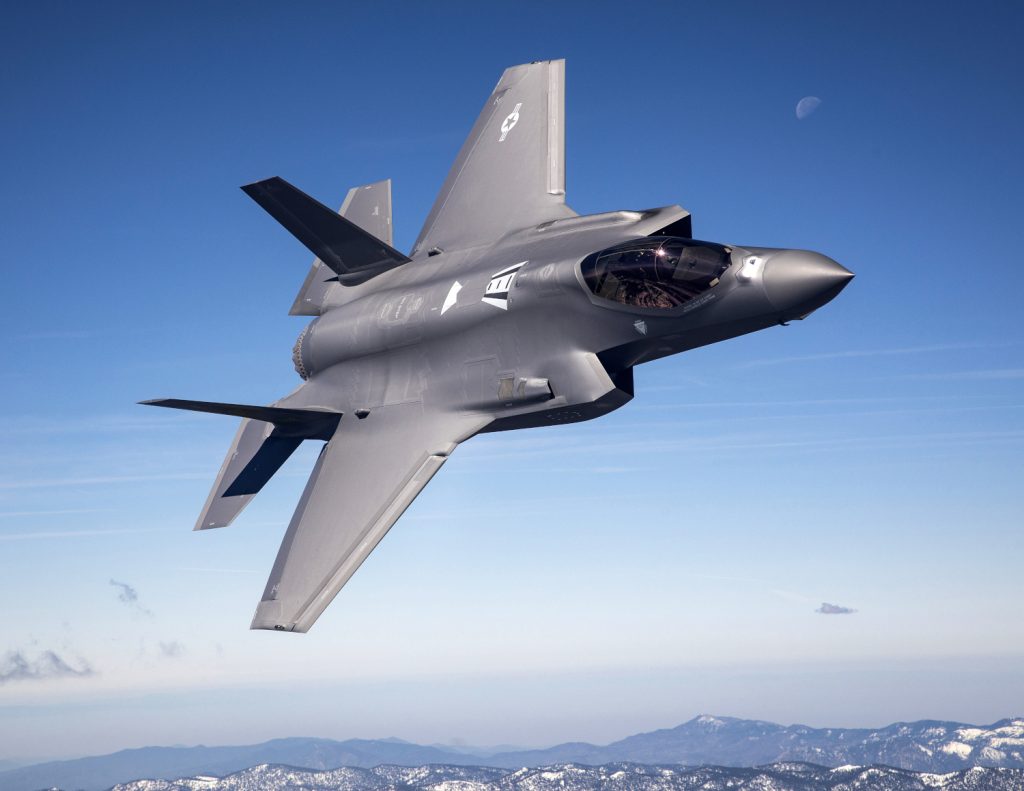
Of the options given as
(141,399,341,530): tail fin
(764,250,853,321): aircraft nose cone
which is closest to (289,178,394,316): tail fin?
(141,399,341,530): tail fin

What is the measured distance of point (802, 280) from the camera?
18.7 meters

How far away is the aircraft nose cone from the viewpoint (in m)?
18.6

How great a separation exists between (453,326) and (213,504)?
34.9ft

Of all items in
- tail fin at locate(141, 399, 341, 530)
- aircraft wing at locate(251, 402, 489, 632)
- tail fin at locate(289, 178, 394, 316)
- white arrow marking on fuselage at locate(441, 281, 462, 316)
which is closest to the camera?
aircraft wing at locate(251, 402, 489, 632)

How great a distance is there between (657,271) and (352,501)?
927 centimetres

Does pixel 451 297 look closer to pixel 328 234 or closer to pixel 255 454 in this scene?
pixel 328 234

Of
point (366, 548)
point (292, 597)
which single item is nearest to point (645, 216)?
point (366, 548)

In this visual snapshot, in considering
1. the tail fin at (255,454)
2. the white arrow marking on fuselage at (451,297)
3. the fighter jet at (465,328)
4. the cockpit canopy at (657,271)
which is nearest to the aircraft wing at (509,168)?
the fighter jet at (465,328)

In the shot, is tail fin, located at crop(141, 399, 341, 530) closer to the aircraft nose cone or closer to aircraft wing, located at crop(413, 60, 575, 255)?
aircraft wing, located at crop(413, 60, 575, 255)

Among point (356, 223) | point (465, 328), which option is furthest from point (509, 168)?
point (465, 328)

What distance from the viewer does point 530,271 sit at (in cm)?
2189

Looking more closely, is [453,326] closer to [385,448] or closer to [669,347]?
[385,448]

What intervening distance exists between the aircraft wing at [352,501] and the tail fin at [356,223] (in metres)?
6.17

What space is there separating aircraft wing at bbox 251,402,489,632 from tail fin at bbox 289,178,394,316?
6.17 metres
